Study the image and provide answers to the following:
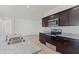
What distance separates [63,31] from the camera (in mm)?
2240

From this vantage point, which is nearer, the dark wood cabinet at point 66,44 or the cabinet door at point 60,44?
the dark wood cabinet at point 66,44

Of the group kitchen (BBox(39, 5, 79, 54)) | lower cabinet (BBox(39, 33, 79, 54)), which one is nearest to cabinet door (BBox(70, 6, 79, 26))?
kitchen (BBox(39, 5, 79, 54))

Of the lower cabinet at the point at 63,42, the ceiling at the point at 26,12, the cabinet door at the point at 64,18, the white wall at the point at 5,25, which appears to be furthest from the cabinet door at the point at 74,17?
the white wall at the point at 5,25

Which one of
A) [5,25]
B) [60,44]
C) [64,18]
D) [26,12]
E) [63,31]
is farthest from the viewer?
[64,18]

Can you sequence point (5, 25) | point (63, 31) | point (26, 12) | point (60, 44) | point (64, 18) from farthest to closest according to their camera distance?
point (64, 18) → point (60, 44) → point (63, 31) → point (26, 12) → point (5, 25)

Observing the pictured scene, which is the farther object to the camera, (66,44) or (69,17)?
(69,17)

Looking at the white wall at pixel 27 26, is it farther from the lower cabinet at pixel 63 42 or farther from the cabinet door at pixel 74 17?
the cabinet door at pixel 74 17

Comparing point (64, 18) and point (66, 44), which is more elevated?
point (64, 18)

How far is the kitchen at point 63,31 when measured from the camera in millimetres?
1881

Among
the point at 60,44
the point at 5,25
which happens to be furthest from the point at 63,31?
the point at 5,25

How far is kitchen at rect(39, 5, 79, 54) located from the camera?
6.17 ft

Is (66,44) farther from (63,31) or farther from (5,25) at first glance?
(5,25)

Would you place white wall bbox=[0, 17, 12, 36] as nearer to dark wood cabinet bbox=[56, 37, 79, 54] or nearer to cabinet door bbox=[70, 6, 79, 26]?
dark wood cabinet bbox=[56, 37, 79, 54]
